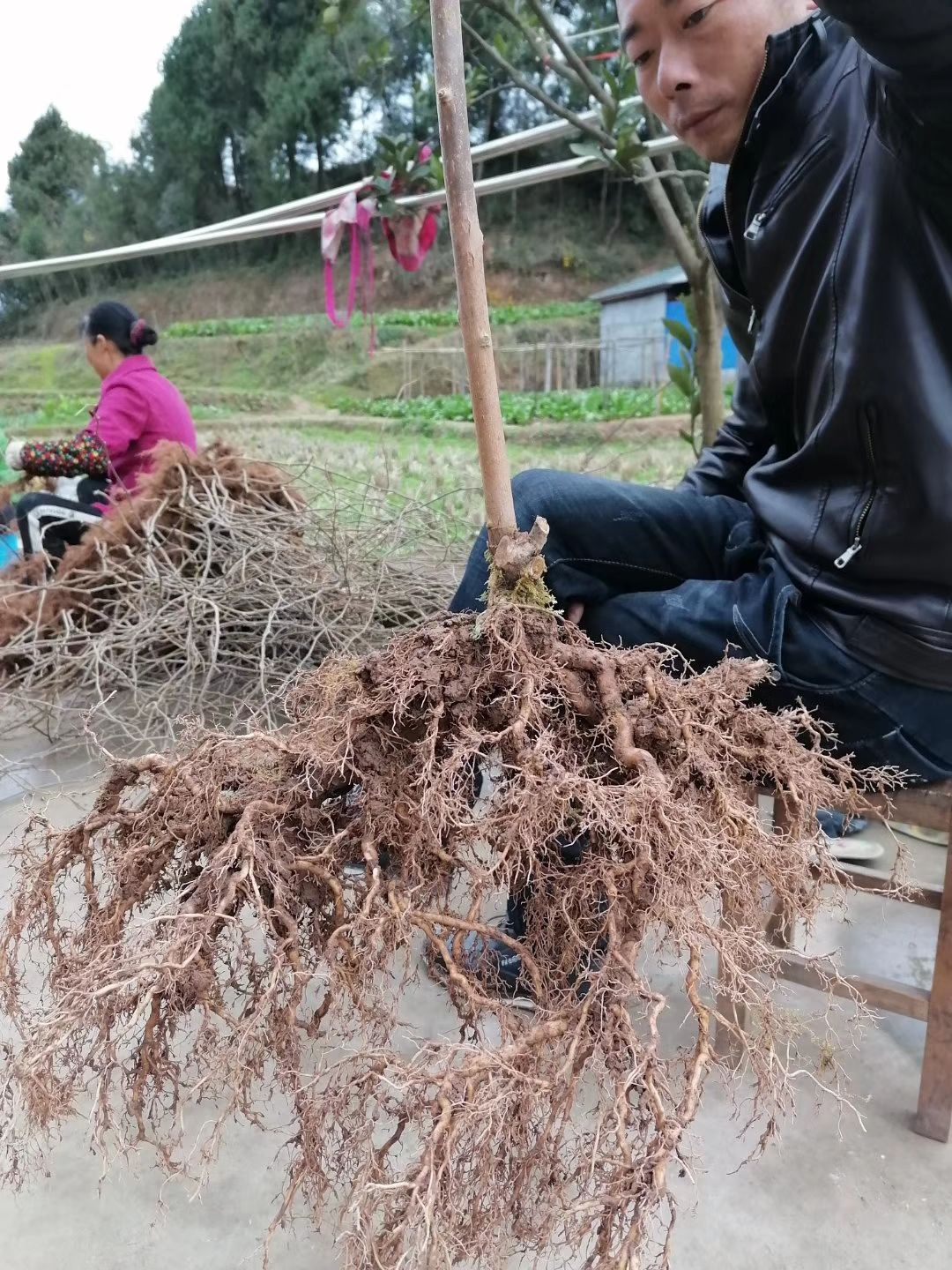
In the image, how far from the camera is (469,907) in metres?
0.82

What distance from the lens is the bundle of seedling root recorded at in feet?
2.11

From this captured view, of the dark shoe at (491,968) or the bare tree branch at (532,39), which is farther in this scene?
the bare tree branch at (532,39)

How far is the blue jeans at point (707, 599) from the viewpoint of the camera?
966 millimetres

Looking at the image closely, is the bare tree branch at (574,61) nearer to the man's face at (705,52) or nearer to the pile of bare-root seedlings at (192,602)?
the man's face at (705,52)

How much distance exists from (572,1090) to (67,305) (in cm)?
2087

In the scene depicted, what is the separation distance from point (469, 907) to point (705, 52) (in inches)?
36.6

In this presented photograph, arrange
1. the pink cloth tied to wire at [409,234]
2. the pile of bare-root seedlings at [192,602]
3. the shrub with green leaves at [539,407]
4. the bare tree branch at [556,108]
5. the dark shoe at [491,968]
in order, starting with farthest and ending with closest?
→ the shrub with green leaves at [539,407]
the pink cloth tied to wire at [409,234]
the pile of bare-root seedlings at [192,602]
the bare tree branch at [556,108]
the dark shoe at [491,968]

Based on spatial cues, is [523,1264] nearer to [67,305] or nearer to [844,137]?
[844,137]

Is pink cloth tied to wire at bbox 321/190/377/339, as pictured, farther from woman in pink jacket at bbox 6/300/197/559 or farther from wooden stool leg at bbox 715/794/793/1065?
wooden stool leg at bbox 715/794/793/1065

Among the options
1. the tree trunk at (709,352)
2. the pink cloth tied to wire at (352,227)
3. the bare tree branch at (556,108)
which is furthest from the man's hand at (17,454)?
the tree trunk at (709,352)

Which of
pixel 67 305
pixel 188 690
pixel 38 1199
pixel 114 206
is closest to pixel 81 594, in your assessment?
pixel 188 690

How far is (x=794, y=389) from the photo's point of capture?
3.36 feet

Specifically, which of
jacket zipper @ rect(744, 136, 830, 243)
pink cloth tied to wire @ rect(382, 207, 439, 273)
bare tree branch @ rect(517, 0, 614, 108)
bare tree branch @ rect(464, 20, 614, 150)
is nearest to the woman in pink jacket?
pink cloth tied to wire @ rect(382, 207, 439, 273)

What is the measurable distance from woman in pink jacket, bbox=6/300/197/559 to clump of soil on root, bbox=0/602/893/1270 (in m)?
2.16
